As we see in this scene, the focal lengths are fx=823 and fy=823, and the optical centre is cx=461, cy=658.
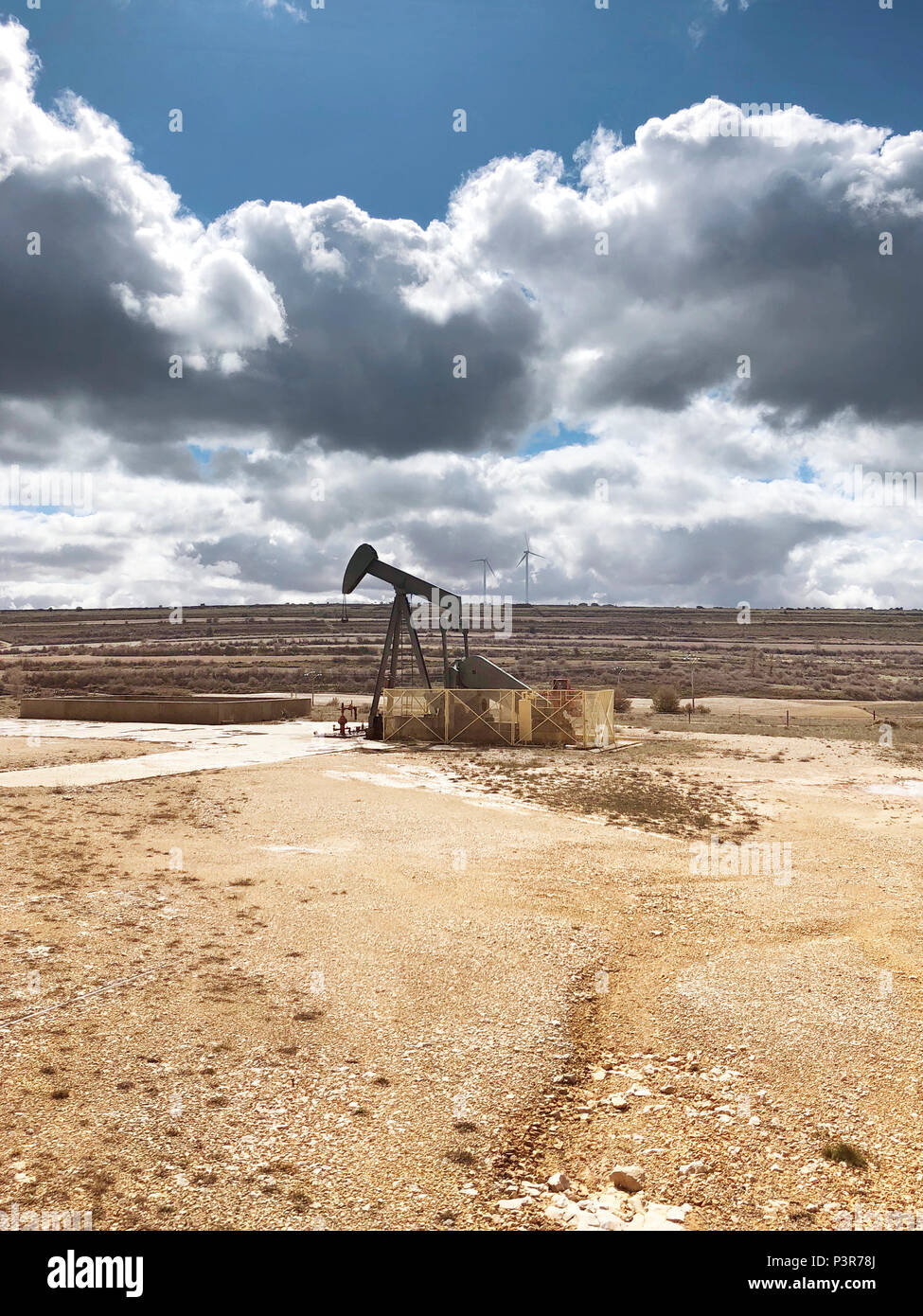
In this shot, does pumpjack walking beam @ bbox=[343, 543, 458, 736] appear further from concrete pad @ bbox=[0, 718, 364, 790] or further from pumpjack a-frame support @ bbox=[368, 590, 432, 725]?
concrete pad @ bbox=[0, 718, 364, 790]

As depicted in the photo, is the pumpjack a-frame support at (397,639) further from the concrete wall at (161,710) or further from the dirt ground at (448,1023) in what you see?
the dirt ground at (448,1023)

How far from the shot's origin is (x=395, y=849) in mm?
12883

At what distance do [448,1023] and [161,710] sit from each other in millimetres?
30571

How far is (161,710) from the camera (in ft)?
114

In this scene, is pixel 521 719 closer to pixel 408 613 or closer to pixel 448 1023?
pixel 408 613

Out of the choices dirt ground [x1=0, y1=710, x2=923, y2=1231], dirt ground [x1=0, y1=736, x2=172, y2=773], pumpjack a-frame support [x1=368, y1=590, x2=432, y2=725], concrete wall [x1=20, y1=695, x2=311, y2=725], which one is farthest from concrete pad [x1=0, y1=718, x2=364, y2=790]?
dirt ground [x1=0, y1=710, x2=923, y2=1231]

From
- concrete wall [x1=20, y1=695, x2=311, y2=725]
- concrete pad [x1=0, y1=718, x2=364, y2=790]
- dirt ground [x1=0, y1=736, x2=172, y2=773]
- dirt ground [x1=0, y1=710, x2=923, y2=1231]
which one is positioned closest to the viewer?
dirt ground [x1=0, y1=710, x2=923, y2=1231]

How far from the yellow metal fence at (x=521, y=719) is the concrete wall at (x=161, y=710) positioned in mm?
9163

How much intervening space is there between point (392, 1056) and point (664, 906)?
5.06 m

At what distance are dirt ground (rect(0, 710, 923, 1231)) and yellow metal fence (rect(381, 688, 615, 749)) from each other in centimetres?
1284

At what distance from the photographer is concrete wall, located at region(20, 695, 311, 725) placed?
3441 centimetres

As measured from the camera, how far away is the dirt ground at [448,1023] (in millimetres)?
4785

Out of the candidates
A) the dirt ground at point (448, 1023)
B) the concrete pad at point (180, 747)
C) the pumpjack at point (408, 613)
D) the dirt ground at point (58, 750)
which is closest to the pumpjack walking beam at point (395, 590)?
the pumpjack at point (408, 613)
